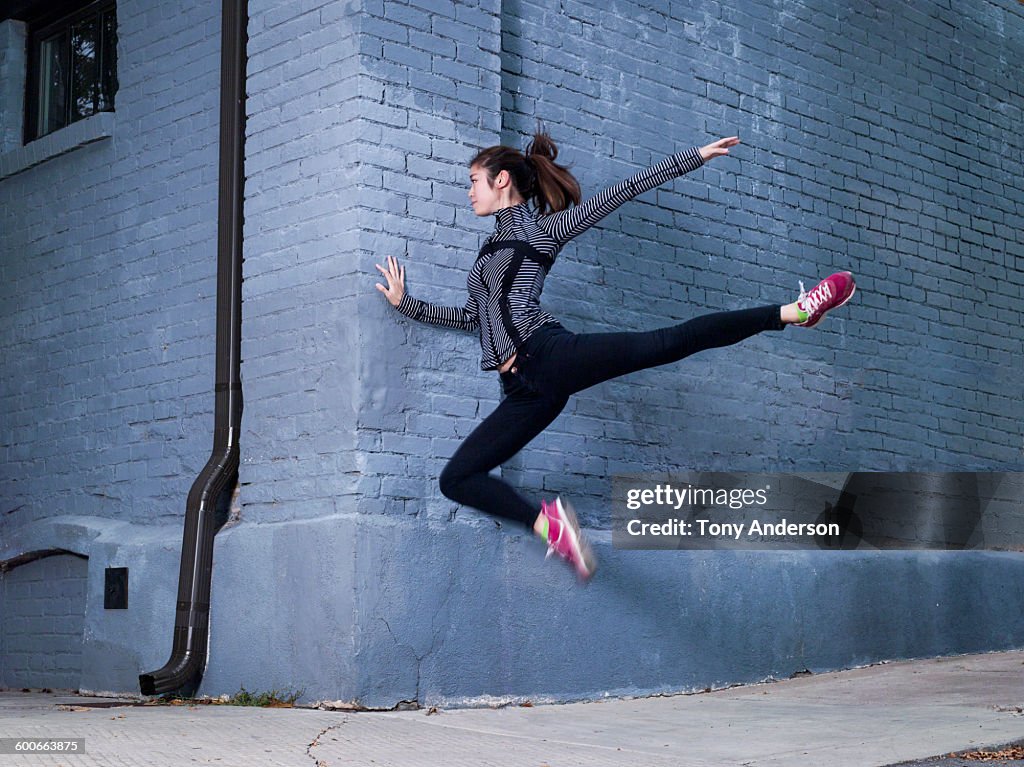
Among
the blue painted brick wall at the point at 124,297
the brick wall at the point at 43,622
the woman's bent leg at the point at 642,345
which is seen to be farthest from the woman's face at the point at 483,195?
the brick wall at the point at 43,622

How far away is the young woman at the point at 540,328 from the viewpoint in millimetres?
4996

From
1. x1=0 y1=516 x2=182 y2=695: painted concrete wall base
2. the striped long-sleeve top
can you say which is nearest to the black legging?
the striped long-sleeve top

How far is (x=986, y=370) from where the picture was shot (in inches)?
364

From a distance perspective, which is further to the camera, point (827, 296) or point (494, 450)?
point (494, 450)

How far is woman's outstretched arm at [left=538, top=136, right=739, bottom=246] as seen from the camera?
17.0 ft

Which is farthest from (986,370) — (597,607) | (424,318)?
(424,318)

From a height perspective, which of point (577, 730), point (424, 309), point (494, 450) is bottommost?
point (577, 730)

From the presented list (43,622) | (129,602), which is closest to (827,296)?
(129,602)

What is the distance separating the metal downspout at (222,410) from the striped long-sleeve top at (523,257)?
55.5 inches

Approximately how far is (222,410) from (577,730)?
236cm

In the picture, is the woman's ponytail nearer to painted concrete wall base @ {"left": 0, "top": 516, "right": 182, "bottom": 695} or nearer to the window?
painted concrete wall base @ {"left": 0, "top": 516, "right": 182, "bottom": 695}

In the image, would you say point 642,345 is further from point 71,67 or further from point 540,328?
point 71,67

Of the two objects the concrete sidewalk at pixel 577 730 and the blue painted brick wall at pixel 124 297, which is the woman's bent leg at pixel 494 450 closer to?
the concrete sidewalk at pixel 577 730

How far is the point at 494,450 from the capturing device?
207 inches
